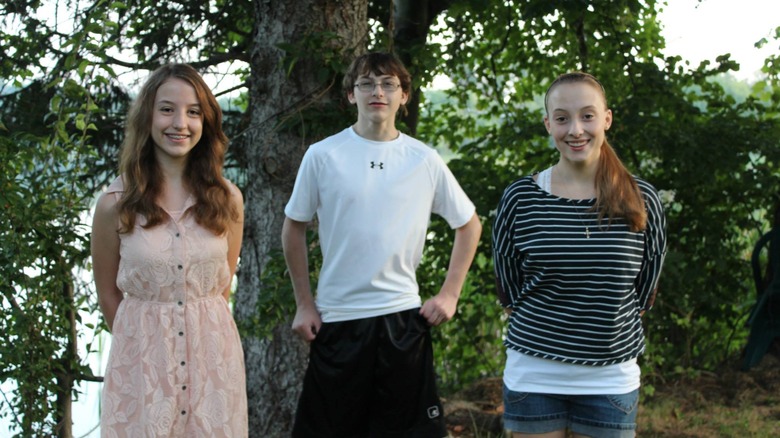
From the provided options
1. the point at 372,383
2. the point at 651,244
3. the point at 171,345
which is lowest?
the point at 372,383

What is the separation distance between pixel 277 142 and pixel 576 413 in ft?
8.76

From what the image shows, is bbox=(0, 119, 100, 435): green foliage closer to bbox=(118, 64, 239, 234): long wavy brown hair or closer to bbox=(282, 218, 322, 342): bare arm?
bbox=(118, 64, 239, 234): long wavy brown hair

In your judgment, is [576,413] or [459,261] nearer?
[576,413]

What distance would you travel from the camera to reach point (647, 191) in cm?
277

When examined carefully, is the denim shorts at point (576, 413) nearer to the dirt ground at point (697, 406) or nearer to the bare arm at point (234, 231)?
the bare arm at point (234, 231)

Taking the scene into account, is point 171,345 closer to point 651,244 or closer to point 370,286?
point 370,286

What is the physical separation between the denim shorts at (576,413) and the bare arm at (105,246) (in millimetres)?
1227

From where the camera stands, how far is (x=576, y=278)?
262cm

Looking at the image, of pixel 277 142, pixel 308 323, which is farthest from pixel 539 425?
pixel 277 142

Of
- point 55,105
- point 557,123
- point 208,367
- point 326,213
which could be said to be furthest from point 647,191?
point 55,105

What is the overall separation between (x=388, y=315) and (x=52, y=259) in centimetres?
162

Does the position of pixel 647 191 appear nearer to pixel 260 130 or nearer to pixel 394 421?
pixel 394 421

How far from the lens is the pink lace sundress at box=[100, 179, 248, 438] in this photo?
259 cm

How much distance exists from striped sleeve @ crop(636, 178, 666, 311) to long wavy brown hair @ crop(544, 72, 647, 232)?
0.06m
